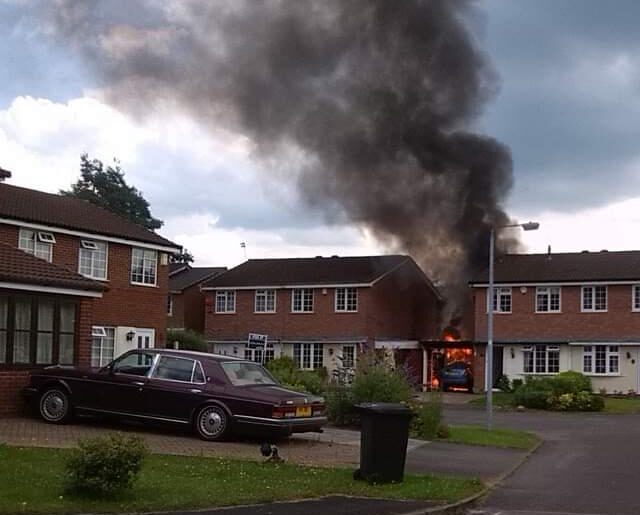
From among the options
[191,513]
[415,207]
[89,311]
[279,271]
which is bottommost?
[191,513]

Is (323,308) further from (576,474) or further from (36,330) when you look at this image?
(576,474)

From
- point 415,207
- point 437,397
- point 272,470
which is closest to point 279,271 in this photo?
point 415,207

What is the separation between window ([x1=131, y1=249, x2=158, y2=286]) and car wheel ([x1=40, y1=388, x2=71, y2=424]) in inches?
604

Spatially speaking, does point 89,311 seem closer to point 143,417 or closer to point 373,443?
point 143,417

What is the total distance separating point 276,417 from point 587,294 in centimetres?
2979

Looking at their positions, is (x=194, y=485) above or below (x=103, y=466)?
below

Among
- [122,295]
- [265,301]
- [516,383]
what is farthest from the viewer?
[265,301]

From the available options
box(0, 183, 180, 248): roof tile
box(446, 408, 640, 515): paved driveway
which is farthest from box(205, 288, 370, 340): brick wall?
box(446, 408, 640, 515): paved driveway

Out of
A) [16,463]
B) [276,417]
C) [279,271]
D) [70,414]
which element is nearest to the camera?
[16,463]

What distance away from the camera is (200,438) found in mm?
16766

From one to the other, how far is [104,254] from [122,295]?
1.50 meters

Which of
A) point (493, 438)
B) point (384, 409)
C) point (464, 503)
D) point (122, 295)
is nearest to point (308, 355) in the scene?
point (122, 295)

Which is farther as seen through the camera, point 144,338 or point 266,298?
point 266,298

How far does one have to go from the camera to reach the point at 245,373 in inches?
690
